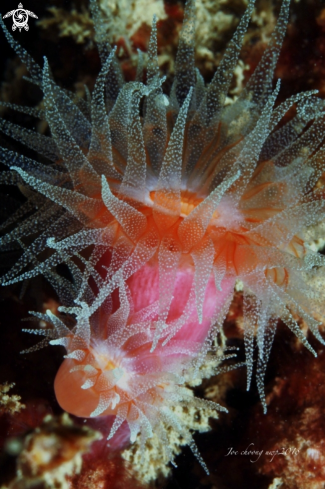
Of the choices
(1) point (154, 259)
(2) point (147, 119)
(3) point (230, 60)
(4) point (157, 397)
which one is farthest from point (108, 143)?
(4) point (157, 397)

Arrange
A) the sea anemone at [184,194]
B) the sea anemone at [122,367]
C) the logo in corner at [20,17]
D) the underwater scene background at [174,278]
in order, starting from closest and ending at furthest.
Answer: the sea anemone at [184,194], the underwater scene background at [174,278], the sea anemone at [122,367], the logo in corner at [20,17]

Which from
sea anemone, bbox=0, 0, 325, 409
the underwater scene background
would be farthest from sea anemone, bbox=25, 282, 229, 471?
sea anemone, bbox=0, 0, 325, 409

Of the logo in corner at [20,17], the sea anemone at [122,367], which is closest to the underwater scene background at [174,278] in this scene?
the sea anemone at [122,367]

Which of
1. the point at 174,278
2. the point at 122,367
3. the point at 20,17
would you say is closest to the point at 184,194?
the point at 174,278

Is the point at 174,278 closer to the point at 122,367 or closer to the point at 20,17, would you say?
the point at 122,367

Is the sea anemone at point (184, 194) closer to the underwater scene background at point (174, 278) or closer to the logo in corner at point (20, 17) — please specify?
the underwater scene background at point (174, 278)

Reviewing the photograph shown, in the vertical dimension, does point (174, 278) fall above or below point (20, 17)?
below
